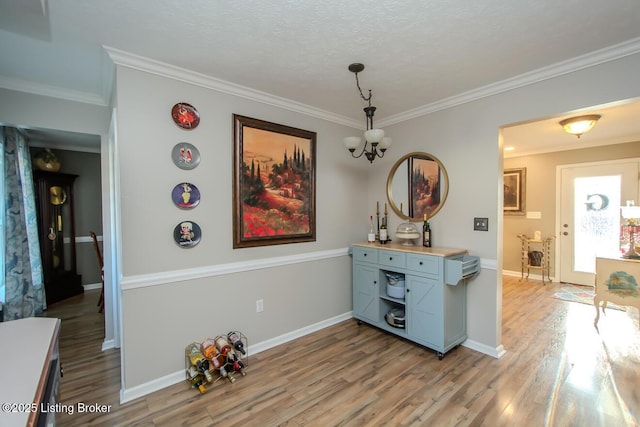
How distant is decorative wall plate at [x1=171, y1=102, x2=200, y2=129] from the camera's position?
89.3 inches

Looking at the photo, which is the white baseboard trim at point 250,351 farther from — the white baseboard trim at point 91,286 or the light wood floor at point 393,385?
the white baseboard trim at point 91,286

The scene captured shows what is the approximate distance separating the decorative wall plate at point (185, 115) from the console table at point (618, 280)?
14.7 ft

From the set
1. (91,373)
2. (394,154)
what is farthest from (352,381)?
(394,154)

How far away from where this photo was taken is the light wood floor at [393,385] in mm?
1890

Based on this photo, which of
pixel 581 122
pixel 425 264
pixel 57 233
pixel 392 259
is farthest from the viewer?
pixel 57 233

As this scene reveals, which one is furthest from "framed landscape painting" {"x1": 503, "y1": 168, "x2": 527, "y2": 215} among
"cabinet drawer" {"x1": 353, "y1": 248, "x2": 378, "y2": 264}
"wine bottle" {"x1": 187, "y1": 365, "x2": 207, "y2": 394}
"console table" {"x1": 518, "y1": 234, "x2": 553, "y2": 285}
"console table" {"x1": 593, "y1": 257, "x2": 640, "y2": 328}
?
"wine bottle" {"x1": 187, "y1": 365, "x2": 207, "y2": 394}

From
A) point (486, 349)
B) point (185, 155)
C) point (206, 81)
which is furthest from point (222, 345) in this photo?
point (486, 349)

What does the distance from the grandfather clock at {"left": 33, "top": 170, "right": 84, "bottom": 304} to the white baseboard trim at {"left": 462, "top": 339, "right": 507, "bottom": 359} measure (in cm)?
569

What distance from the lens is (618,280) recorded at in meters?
3.07

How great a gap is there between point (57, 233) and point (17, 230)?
134cm

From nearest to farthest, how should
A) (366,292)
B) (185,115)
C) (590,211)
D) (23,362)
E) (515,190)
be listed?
1. (23,362)
2. (185,115)
3. (366,292)
4. (590,211)
5. (515,190)

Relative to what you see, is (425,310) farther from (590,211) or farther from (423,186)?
(590,211)

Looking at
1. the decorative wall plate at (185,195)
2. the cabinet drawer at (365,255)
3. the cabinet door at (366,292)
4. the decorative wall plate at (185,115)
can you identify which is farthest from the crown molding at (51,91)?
the cabinet door at (366,292)

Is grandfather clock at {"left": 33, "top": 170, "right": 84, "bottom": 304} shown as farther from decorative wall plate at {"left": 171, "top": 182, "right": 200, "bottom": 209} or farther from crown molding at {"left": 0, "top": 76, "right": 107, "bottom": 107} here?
decorative wall plate at {"left": 171, "top": 182, "right": 200, "bottom": 209}
